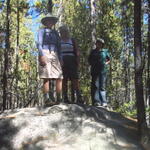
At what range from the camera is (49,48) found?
6906 millimetres

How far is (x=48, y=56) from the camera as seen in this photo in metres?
6.87

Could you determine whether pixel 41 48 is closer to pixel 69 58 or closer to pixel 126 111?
pixel 69 58

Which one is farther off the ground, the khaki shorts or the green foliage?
the khaki shorts

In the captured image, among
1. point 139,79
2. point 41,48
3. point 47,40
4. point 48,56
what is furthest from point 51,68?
point 139,79

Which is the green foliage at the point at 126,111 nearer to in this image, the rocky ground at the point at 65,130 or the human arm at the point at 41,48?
the rocky ground at the point at 65,130

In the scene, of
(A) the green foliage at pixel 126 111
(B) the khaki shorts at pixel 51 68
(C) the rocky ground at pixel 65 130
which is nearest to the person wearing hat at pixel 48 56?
(B) the khaki shorts at pixel 51 68

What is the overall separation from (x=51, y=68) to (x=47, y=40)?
1.85 feet

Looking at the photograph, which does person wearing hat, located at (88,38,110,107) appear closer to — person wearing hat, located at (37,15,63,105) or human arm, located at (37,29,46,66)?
person wearing hat, located at (37,15,63,105)

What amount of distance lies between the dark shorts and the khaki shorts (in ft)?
1.22

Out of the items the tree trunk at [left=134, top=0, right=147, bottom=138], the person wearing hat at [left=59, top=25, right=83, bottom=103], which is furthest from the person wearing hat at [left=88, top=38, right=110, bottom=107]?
the tree trunk at [left=134, top=0, right=147, bottom=138]

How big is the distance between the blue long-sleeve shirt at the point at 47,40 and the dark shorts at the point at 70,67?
0.40m

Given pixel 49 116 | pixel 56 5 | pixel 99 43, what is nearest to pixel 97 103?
pixel 99 43

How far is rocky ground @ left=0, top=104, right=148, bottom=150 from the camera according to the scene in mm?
5457

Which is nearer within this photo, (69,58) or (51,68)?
(51,68)
